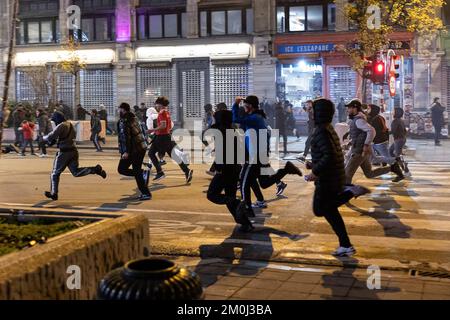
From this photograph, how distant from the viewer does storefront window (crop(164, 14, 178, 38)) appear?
32.2m

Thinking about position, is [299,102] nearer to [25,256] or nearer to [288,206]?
[288,206]

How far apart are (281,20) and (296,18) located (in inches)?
28.7

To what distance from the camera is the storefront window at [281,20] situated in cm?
3055

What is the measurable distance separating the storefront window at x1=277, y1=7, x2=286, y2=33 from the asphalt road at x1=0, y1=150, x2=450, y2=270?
1697 centimetres

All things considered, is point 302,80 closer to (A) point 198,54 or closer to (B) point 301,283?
(A) point 198,54

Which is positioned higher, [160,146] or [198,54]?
[198,54]

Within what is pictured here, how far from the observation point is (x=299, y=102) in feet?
99.5

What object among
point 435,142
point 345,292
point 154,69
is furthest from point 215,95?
point 345,292

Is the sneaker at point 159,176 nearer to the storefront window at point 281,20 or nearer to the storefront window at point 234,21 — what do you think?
the storefront window at point 281,20

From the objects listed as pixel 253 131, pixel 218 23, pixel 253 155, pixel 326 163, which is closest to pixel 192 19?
pixel 218 23

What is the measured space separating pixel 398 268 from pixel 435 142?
19.1m

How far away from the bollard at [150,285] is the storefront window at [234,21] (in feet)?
94.6

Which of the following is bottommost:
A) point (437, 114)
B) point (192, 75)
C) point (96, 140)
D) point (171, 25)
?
point (96, 140)

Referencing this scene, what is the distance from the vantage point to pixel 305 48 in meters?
29.8
